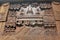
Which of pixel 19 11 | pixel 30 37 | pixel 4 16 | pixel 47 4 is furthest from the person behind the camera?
pixel 47 4

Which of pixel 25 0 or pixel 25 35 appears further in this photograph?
pixel 25 0

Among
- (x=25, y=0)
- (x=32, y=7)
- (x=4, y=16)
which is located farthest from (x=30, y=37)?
(x=25, y=0)

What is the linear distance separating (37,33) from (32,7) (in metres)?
0.74

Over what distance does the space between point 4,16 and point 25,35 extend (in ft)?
1.93

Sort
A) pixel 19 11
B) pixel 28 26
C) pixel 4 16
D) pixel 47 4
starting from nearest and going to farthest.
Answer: pixel 28 26 < pixel 4 16 < pixel 19 11 < pixel 47 4

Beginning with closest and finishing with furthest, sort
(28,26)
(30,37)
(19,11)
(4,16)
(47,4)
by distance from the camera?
(30,37), (28,26), (4,16), (19,11), (47,4)

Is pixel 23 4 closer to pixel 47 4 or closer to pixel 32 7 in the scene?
pixel 32 7

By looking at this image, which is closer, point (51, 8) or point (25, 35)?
point (25, 35)

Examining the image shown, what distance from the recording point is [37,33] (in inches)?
86.0

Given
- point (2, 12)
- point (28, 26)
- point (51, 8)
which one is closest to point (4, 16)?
point (2, 12)

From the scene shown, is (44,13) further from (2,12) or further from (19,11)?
(2,12)

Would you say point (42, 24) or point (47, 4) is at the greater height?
point (47, 4)

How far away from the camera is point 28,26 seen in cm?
235

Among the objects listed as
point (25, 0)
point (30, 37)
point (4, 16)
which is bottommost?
point (30, 37)
